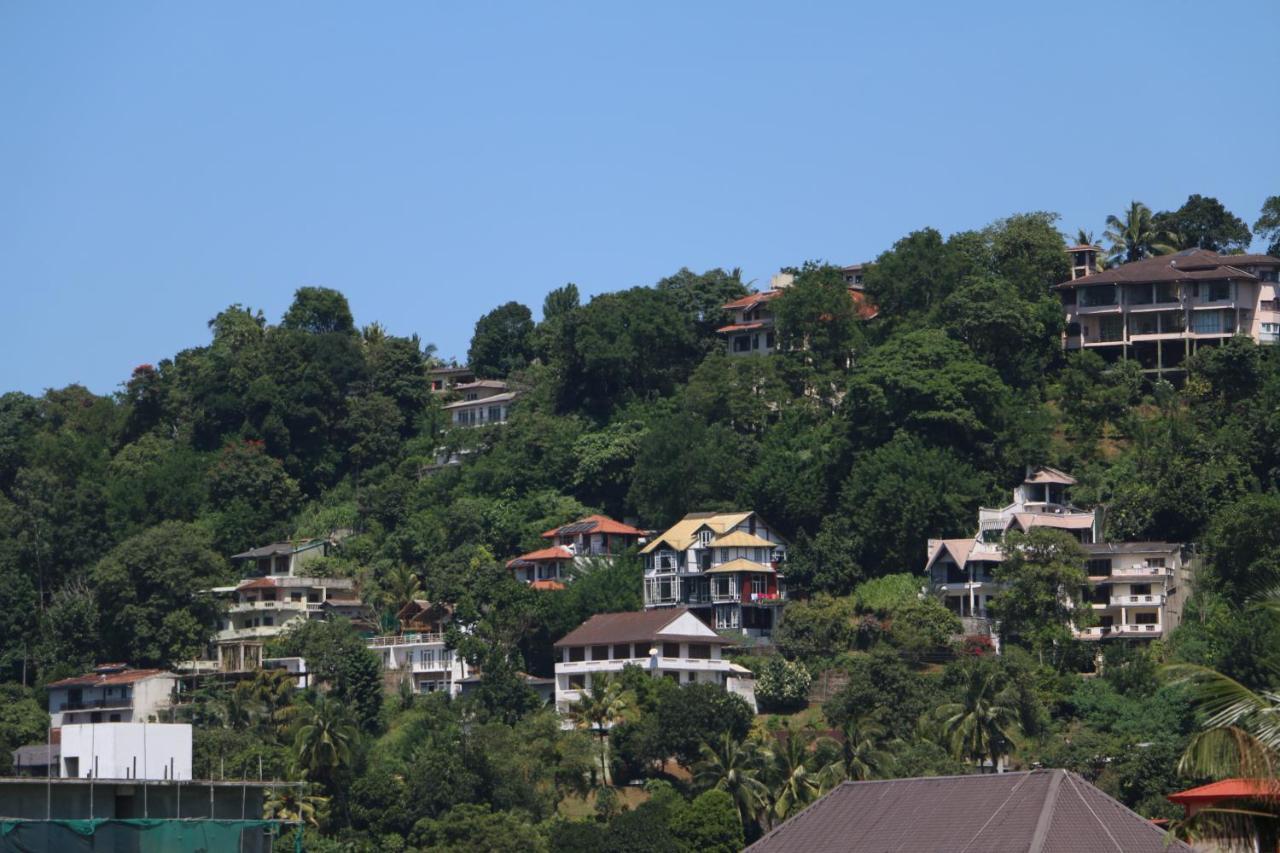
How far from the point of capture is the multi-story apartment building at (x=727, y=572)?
97.1m

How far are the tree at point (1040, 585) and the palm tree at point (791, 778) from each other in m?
11.6

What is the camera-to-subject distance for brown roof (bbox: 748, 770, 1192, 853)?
4850 centimetres

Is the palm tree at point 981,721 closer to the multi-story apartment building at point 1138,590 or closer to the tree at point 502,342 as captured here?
the multi-story apartment building at point 1138,590

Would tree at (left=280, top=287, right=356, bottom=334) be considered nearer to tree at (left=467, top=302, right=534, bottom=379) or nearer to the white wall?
tree at (left=467, top=302, right=534, bottom=379)

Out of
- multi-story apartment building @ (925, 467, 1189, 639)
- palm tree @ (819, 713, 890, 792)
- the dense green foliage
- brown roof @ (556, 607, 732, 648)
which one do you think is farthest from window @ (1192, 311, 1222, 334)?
palm tree @ (819, 713, 890, 792)

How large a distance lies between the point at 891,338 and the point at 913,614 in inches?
791

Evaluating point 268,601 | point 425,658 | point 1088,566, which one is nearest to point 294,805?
point 425,658

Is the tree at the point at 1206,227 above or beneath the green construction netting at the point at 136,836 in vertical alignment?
above

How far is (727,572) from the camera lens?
317ft

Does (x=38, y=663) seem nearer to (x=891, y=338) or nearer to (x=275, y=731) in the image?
(x=275, y=731)

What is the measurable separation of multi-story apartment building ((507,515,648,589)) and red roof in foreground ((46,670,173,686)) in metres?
16.0

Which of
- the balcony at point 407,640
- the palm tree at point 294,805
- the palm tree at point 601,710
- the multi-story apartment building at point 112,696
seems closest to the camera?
the palm tree at point 294,805

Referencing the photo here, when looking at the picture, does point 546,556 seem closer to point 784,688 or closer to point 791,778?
point 784,688

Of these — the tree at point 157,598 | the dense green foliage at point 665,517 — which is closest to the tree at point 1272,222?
the dense green foliage at point 665,517
